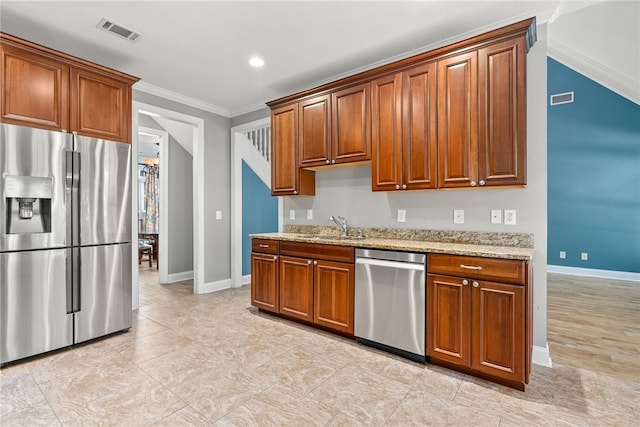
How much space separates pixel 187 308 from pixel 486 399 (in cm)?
329

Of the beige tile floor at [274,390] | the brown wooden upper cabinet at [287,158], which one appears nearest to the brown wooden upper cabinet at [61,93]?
the brown wooden upper cabinet at [287,158]

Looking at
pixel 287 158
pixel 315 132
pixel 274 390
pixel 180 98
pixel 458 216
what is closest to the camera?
pixel 274 390

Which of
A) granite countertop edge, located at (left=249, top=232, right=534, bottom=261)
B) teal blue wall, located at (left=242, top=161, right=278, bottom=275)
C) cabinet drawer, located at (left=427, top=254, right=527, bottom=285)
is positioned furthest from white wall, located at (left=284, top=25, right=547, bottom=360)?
teal blue wall, located at (left=242, top=161, right=278, bottom=275)

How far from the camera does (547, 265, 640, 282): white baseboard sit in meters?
5.47

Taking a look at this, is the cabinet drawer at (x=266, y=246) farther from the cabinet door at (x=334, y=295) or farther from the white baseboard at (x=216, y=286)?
the white baseboard at (x=216, y=286)

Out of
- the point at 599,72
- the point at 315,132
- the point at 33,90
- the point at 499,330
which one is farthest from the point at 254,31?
the point at 599,72

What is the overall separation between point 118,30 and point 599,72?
6.51 metres

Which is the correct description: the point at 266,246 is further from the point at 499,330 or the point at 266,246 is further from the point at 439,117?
the point at 499,330

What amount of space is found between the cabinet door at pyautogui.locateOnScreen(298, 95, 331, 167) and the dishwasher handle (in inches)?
46.2

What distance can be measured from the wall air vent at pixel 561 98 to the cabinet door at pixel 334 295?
5.96 m

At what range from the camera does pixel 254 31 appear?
109 inches

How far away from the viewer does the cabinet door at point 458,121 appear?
2.52m

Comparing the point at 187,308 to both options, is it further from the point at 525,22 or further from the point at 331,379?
the point at 525,22

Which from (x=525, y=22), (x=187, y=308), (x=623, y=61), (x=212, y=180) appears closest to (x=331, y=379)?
(x=187, y=308)
